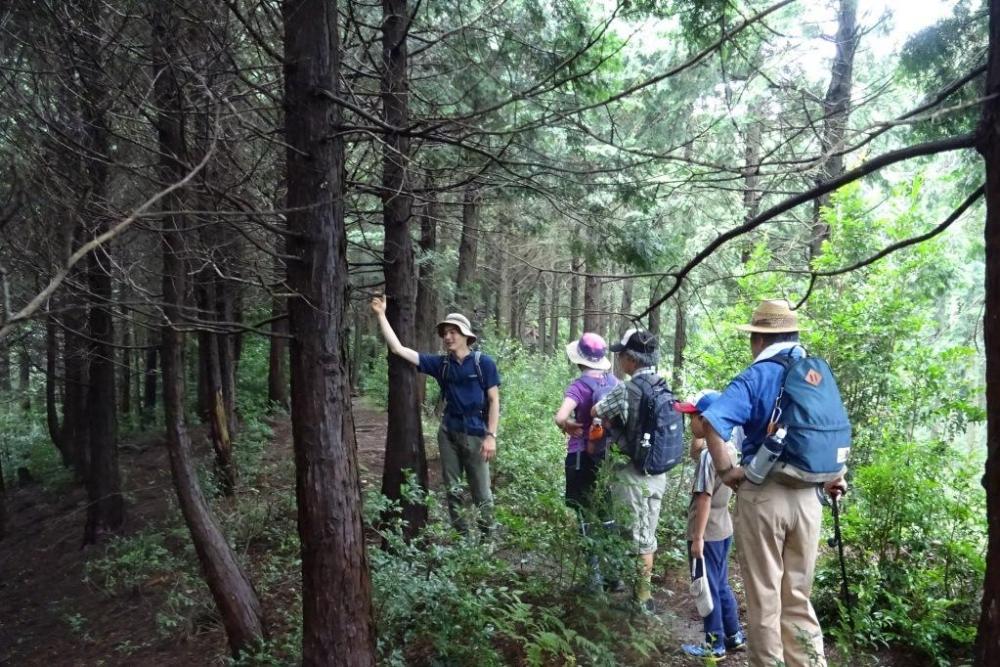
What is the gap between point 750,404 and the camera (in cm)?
386

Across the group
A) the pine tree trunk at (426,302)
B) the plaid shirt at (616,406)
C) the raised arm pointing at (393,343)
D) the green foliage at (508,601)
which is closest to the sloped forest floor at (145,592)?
the green foliage at (508,601)

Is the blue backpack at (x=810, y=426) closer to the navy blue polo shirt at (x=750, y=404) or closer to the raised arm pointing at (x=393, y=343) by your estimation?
the navy blue polo shirt at (x=750, y=404)

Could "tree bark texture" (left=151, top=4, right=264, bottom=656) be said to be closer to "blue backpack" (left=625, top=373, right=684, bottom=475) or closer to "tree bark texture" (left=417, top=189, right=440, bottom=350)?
"blue backpack" (left=625, top=373, right=684, bottom=475)

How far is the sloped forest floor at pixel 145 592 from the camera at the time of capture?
6.18m

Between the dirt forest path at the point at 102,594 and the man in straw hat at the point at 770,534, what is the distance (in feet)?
3.07

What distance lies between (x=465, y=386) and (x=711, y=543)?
8.52 feet

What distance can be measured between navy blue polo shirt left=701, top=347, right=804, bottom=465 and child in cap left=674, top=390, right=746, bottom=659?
513 mm

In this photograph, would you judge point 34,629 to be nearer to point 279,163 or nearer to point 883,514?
point 279,163

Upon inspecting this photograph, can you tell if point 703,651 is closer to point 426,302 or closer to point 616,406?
point 616,406

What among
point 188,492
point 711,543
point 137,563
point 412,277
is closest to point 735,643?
point 711,543

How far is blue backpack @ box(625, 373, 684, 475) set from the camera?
5.08 metres

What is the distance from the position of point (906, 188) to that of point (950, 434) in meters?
2.54

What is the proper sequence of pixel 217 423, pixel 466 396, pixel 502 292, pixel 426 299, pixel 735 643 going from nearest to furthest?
pixel 735 643 → pixel 466 396 → pixel 217 423 → pixel 426 299 → pixel 502 292

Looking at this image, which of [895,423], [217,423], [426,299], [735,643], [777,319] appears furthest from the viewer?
[426,299]
